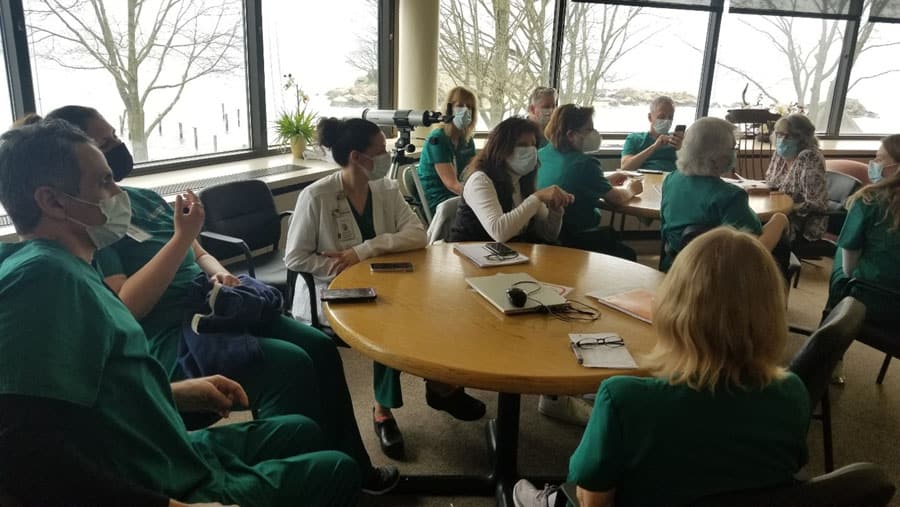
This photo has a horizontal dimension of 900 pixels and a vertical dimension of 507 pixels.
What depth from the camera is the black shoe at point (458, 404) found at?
2.43m

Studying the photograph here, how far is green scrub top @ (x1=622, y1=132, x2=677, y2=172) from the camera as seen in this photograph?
446cm

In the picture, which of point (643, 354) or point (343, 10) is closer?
point (643, 354)

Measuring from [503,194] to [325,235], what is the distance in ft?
2.61

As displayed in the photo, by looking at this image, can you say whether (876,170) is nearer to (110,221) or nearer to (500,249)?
(500,249)

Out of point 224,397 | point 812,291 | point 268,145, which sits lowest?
point 812,291

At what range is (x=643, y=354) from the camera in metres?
1.48

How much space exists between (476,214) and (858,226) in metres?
1.52

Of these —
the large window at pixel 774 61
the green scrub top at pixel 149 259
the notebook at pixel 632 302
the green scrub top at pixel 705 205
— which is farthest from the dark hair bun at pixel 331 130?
the large window at pixel 774 61

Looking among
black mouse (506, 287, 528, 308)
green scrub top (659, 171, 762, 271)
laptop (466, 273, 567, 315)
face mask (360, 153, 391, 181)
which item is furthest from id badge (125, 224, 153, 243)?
green scrub top (659, 171, 762, 271)

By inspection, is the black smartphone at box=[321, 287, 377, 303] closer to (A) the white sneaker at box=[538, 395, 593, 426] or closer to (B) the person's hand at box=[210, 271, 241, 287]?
(B) the person's hand at box=[210, 271, 241, 287]

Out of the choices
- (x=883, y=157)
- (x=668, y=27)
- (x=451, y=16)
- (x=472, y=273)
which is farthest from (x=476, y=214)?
(x=668, y=27)

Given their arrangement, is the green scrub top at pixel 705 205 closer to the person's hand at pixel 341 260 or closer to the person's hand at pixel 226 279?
the person's hand at pixel 341 260

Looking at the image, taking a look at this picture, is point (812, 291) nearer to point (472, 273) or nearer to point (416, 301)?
point (472, 273)

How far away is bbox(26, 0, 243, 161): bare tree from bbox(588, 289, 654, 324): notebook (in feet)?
8.89
